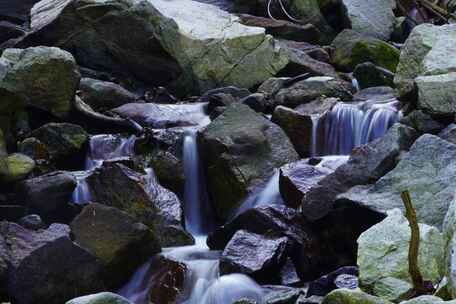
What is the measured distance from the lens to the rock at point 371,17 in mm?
17156

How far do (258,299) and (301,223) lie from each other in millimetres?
1321

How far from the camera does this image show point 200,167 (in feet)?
33.5

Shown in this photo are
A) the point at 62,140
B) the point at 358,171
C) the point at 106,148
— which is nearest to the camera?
the point at 358,171

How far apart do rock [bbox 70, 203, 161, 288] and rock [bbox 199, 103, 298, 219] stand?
7.07ft

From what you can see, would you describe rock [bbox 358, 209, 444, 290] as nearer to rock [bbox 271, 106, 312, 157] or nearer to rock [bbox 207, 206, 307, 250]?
rock [bbox 207, 206, 307, 250]

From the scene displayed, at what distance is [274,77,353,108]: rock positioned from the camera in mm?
11984

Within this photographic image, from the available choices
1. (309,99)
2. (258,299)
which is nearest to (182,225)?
(258,299)

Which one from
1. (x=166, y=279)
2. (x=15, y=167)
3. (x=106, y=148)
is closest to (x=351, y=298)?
(x=166, y=279)

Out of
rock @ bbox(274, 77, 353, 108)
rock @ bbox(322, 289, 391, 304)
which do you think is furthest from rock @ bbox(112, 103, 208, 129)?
rock @ bbox(322, 289, 391, 304)

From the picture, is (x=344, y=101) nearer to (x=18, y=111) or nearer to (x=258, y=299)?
(x=18, y=111)

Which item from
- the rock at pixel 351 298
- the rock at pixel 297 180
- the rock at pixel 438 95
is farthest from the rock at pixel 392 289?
the rock at pixel 438 95

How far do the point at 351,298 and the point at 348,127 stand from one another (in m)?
5.94

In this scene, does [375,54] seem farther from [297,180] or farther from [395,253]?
[395,253]

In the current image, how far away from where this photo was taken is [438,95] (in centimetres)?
998
